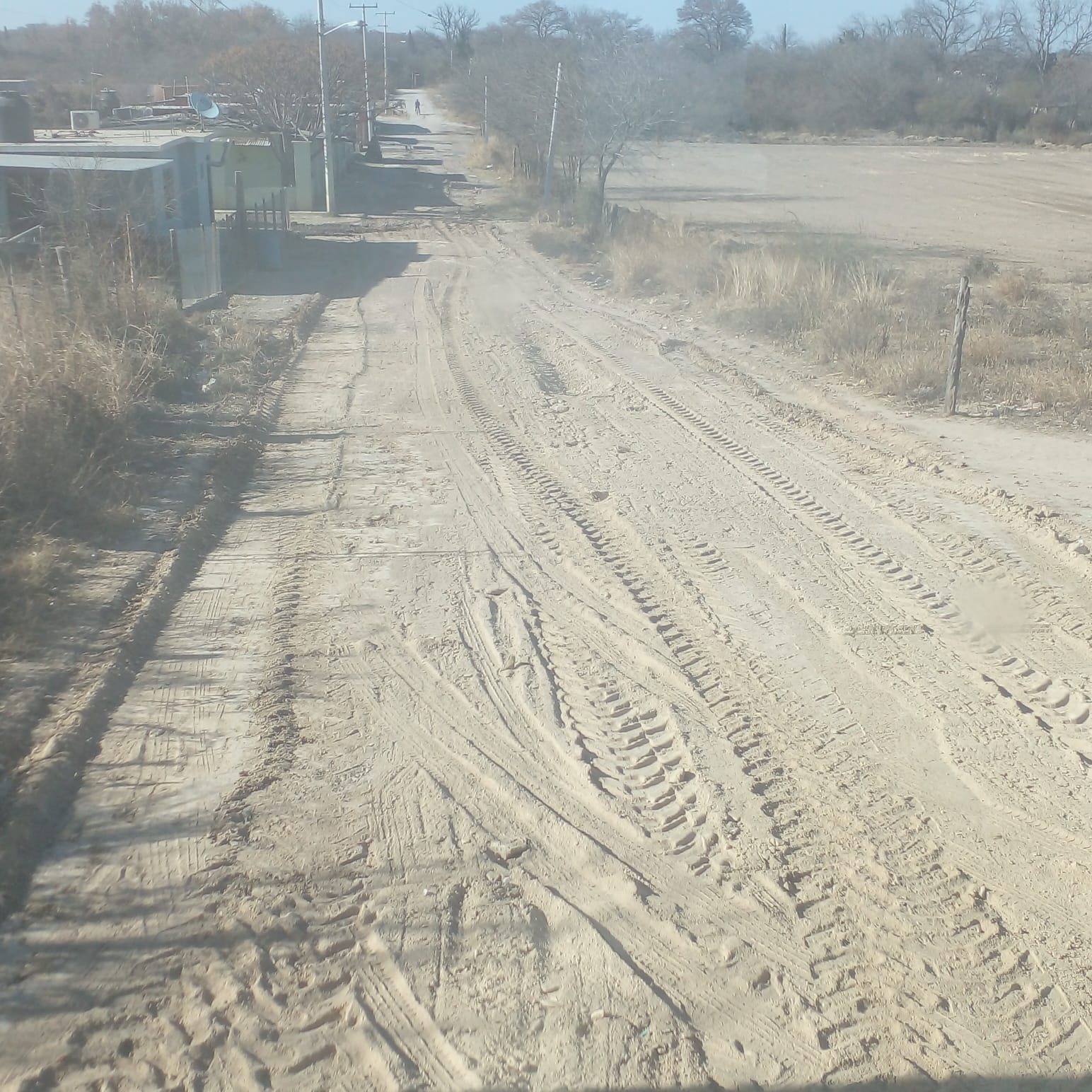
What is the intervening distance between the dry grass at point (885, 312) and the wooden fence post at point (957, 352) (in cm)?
43

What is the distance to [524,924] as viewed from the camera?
399cm

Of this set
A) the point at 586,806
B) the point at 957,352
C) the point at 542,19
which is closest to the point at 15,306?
the point at 586,806

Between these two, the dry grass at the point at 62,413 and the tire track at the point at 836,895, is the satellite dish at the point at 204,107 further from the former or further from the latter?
the tire track at the point at 836,895

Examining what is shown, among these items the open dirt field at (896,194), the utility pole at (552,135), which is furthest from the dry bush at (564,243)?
the open dirt field at (896,194)

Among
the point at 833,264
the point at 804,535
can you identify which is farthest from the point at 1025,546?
the point at 833,264

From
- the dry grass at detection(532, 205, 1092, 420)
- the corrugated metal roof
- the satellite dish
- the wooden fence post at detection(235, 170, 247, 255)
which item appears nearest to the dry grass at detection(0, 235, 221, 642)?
the corrugated metal roof

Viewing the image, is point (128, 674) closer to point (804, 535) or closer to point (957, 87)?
point (804, 535)

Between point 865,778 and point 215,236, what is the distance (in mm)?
16131

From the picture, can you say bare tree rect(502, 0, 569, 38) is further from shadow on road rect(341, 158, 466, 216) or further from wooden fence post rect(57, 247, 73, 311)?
A: wooden fence post rect(57, 247, 73, 311)

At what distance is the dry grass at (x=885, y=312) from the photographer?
1148 cm

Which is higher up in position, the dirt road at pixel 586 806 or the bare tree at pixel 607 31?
the bare tree at pixel 607 31

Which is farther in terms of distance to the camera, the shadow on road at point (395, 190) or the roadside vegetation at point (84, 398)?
the shadow on road at point (395, 190)

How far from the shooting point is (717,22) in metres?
42.7

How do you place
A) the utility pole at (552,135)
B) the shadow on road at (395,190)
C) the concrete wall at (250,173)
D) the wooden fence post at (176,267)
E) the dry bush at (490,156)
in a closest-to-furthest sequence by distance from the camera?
the wooden fence post at (176,267) → the utility pole at (552,135) → the concrete wall at (250,173) → the shadow on road at (395,190) → the dry bush at (490,156)
